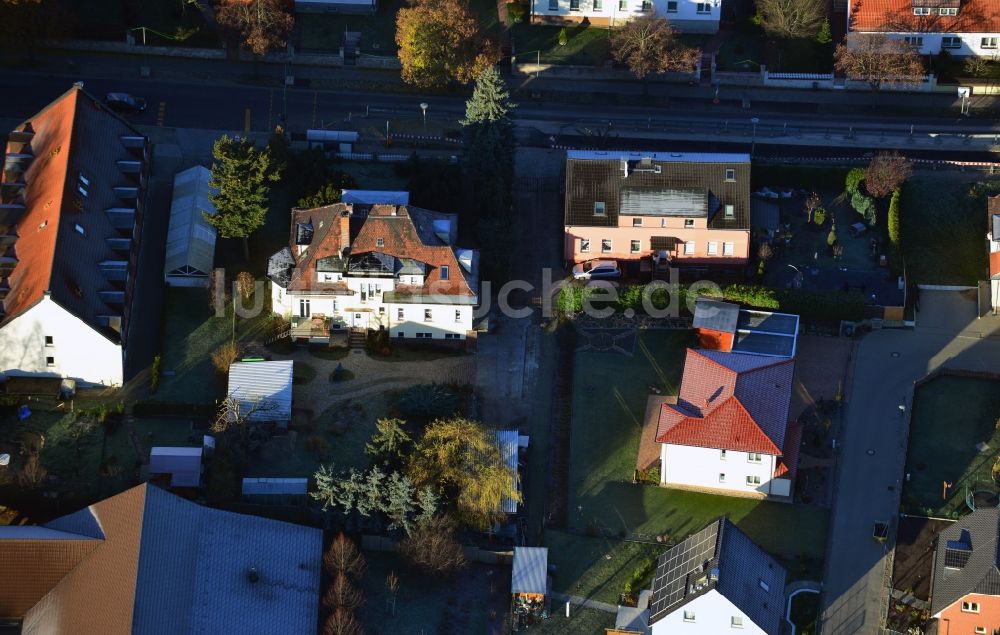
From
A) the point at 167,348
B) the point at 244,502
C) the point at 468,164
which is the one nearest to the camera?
the point at 244,502

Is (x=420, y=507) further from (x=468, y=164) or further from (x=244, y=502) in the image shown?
(x=468, y=164)

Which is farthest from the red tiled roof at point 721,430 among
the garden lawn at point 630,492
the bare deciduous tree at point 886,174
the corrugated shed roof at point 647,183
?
the bare deciduous tree at point 886,174

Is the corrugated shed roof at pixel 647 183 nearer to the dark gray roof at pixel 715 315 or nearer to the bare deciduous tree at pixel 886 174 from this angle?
the dark gray roof at pixel 715 315

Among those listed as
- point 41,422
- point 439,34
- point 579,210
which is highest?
point 439,34

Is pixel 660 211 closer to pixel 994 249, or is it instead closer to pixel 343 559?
pixel 994 249

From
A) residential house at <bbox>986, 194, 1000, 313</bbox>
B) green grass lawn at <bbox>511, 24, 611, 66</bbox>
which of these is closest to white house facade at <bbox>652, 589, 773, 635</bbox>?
residential house at <bbox>986, 194, 1000, 313</bbox>

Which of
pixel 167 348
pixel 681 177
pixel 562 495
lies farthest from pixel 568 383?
pixel 167 348

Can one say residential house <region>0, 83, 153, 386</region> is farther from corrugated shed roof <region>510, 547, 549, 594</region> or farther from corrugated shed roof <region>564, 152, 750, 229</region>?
corrugated shed roof <region>564, 152, 750, 229</region>

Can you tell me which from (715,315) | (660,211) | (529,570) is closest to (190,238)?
(660,211)
